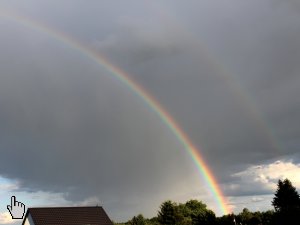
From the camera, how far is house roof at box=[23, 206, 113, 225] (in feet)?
255

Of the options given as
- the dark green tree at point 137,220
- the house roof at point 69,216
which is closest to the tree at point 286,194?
the house roof at point 69,216

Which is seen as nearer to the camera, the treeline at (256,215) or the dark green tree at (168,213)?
the treeline at (256,215)

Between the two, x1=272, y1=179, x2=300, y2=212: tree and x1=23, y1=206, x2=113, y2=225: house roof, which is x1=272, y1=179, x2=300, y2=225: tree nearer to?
x1=272, y1=179, x2=300, y2=212: tree

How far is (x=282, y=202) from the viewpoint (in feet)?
286

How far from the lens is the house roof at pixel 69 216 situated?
77.8 m

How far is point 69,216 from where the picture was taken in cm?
8062

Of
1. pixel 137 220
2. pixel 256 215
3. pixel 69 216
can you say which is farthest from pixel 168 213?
pixel 69 216

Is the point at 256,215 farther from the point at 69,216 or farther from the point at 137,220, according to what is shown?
the point at 137,220

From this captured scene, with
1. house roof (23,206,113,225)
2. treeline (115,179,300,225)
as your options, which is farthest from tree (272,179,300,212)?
house roof (23,206,113,225)

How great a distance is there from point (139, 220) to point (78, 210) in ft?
153

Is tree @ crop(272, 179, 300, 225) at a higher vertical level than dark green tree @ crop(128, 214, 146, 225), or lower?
lower

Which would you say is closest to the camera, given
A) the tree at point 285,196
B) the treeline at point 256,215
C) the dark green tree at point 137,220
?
the treeline at point 256,215

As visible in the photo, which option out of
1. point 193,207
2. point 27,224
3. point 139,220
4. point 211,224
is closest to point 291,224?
point 211,224

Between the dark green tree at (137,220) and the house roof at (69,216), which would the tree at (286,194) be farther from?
the dark green tree at (137,220)
